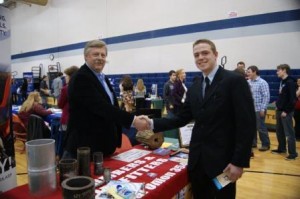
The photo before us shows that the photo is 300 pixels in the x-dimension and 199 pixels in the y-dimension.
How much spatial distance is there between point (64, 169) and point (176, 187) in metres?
0.72

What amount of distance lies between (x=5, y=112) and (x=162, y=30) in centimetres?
926

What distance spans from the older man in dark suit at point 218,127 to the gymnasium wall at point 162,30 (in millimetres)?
6575

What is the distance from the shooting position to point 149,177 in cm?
174

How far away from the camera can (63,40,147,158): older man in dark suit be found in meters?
1.94

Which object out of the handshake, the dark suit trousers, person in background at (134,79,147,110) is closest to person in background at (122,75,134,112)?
person in background at (134,79,147,110)

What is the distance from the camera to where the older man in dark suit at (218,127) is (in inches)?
64.1

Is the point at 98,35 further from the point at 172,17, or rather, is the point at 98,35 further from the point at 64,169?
the point at 64,169

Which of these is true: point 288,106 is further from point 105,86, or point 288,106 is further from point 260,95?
point 105,86

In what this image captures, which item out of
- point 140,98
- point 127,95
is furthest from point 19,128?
point 140,98

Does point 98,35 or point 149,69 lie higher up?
point 98,35

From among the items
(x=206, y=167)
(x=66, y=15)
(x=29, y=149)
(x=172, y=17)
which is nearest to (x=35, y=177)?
(x=29, y=149)

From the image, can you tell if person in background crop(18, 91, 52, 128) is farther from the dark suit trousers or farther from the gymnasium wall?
the gymnasium wall

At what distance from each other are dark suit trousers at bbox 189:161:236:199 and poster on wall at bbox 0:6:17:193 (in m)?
1.15

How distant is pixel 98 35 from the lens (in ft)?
41.3
